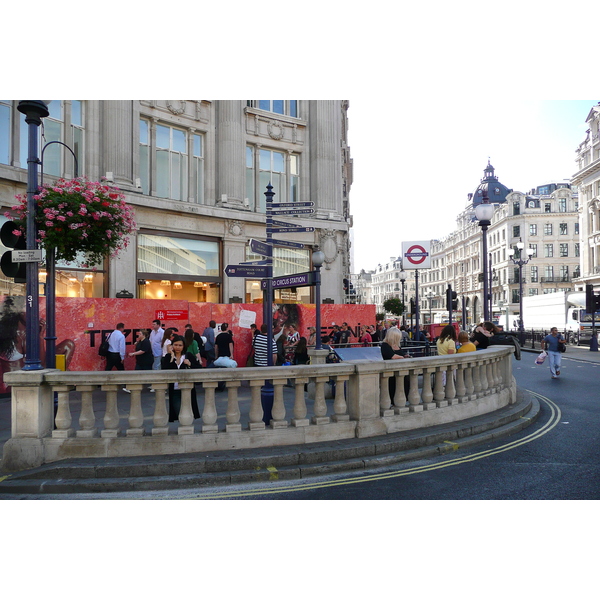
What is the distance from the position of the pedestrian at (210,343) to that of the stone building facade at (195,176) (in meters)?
4.99

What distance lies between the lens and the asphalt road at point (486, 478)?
5.17m

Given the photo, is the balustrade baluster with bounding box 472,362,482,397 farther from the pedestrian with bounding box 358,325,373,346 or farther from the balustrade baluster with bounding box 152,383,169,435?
the pedestrian with bounding box 358,325,373,346

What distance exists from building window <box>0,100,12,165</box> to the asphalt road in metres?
13.7

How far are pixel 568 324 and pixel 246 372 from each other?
36483mm

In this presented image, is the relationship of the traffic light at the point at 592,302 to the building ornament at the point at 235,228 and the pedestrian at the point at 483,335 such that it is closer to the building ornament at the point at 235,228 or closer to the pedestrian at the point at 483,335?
the pedestrian at the point at 483,335

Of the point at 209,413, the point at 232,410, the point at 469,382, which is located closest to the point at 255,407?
the point at 232,410

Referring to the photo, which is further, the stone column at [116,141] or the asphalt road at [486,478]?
the stone column at [116,141]

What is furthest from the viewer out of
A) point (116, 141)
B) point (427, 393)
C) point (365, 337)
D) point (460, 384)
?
point (116, 141)

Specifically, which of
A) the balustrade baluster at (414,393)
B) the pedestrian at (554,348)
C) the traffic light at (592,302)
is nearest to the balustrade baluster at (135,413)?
the balustrade baluster at (414,393)

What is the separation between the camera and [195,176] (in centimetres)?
1970

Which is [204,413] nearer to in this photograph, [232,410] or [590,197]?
[232,410]

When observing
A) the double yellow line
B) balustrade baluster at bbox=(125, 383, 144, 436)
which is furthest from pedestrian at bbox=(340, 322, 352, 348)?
balustrade baluster at bbox=(125, 383, 144, 436)

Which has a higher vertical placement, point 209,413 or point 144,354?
point 144,354

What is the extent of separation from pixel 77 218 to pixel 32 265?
3.16 feet
